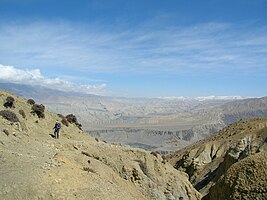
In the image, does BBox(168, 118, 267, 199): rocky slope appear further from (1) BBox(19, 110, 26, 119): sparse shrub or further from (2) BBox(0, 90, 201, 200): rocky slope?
(1) BBox(19, 110, 26, 119): sparse shrub

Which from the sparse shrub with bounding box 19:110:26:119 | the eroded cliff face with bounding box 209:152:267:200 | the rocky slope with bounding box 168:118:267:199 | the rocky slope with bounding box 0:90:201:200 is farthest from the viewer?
the sparse shrub with bounding box 19:110:26:119

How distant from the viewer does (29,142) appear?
1057 inches

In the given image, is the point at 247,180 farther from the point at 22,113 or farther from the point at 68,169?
the point at 22,113

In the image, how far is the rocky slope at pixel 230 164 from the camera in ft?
44.6

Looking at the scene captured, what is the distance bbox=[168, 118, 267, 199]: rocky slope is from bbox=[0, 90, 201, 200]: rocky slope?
563 centimetres

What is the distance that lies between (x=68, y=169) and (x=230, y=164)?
41081 millimetres

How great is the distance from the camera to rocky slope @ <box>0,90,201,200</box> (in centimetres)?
1841

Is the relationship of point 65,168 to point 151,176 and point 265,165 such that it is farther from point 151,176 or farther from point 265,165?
point 151,176

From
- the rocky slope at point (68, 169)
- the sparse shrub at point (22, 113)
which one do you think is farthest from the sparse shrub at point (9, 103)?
the sparse shrub at point (22, 113)

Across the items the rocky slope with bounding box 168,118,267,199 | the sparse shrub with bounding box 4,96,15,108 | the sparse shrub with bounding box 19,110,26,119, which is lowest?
the rocky slope with bounding box 168,118,267,199

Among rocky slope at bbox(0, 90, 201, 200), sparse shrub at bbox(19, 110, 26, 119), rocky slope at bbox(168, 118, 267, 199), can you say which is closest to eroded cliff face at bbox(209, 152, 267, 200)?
rocky slope at bbox(168, 118, 267, 199)

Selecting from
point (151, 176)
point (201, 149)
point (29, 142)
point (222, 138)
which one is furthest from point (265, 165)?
point (222, 138)

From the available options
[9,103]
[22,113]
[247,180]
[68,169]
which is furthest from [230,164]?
[247,180]

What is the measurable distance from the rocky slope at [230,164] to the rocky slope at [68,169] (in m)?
5.63
